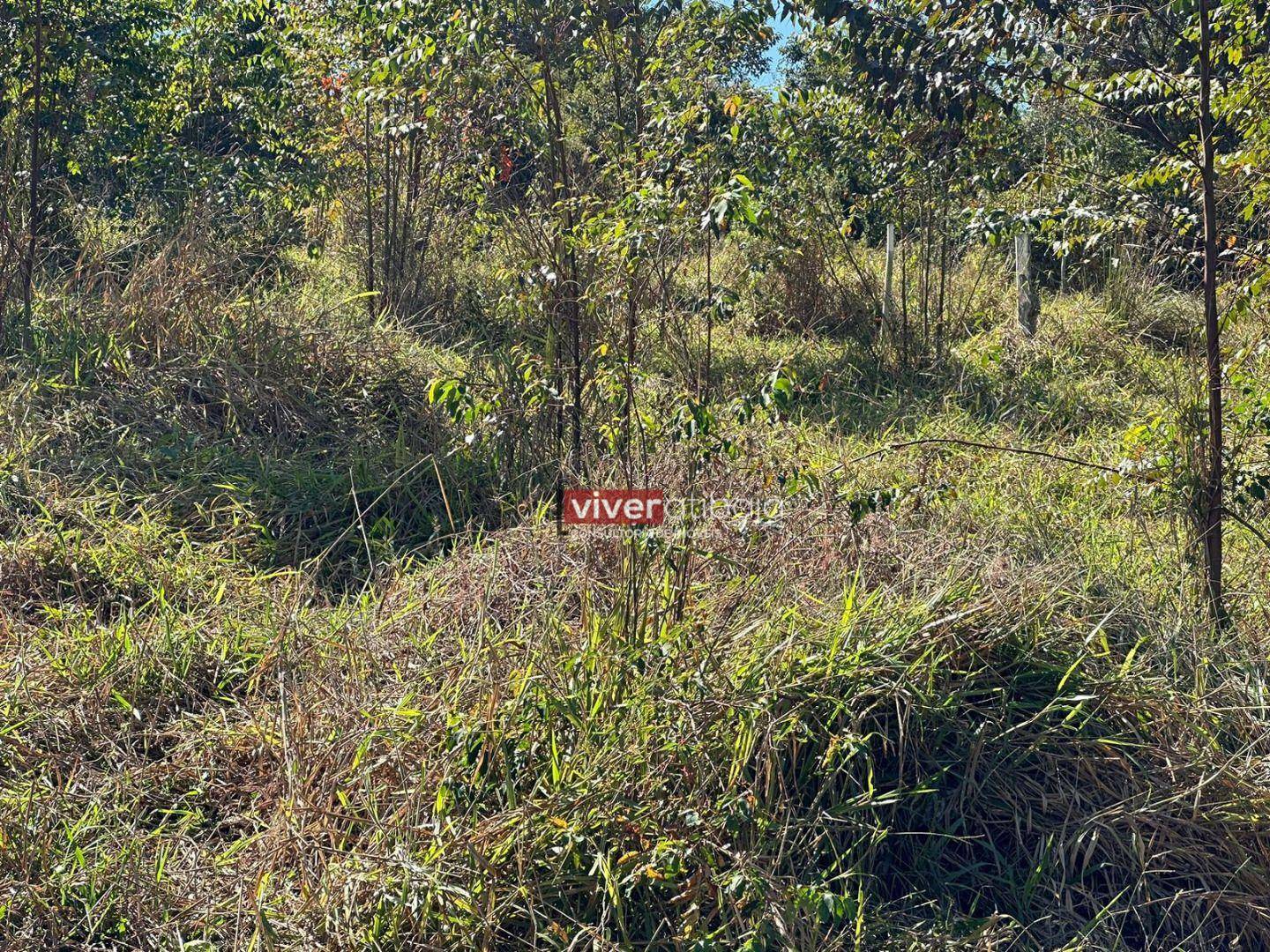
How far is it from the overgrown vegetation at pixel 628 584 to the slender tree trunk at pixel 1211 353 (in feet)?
0.06

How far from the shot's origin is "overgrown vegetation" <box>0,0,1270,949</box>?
2906 mm

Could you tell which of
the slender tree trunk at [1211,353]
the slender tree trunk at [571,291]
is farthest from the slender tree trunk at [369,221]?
the slender tree trunk at [1211,353]

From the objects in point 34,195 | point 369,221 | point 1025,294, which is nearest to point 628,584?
point 34,195

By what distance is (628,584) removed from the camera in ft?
11.3

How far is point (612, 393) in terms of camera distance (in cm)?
357

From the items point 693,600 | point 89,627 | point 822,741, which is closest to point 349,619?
point 89,627

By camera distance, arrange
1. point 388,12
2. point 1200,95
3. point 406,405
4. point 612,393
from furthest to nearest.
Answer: point 406,405
point 388,12
point 1200,95
point 612,393

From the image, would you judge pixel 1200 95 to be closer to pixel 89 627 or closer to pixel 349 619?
pixel 349 619

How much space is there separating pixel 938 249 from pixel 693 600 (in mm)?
7040

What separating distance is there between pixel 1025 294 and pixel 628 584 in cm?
606

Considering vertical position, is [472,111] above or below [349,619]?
above

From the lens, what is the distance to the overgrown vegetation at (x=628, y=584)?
9.53ft

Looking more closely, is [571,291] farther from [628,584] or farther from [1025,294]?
[1025,294]

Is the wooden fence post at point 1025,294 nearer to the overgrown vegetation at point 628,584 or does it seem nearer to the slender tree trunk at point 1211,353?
the overgrown vegetation at point 628,584
